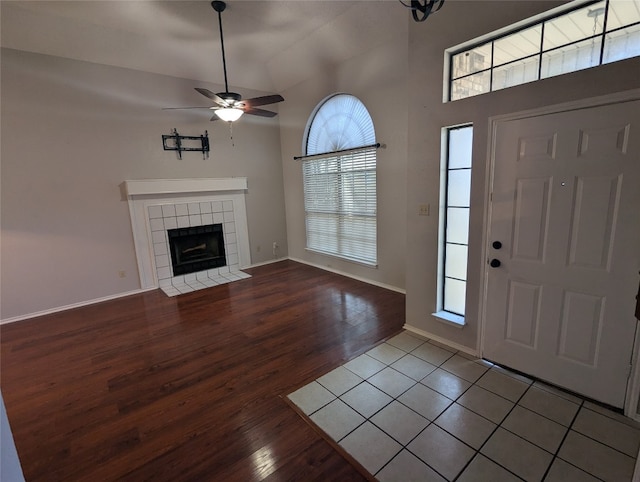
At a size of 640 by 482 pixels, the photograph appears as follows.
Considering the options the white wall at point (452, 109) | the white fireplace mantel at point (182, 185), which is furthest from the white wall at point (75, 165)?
the white wall at point (452, 109)

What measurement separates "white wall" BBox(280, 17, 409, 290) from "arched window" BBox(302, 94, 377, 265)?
15 cm

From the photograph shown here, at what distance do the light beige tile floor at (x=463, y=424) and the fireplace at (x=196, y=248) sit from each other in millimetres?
3469

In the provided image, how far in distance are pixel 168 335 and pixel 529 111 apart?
3736 millimetres

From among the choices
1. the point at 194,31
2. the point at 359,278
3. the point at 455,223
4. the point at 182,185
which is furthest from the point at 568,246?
the point at 182,185

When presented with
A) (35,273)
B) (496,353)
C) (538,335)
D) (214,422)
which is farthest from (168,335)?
(538,335)

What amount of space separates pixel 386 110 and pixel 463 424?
3.43 m

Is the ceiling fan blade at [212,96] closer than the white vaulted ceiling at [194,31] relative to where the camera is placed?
Yes

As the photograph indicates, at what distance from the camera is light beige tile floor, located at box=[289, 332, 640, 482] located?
1605mm

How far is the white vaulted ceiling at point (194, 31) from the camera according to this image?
3.27 metres

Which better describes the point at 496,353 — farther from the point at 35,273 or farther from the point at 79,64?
the point at 79,64

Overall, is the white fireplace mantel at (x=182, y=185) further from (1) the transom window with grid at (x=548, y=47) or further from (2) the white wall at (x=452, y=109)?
(1) the transom window with grid at (x=548, y=47)

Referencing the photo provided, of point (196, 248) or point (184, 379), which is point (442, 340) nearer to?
point (184, 379)

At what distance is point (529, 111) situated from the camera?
6.70 feet

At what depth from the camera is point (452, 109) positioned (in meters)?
2.43
